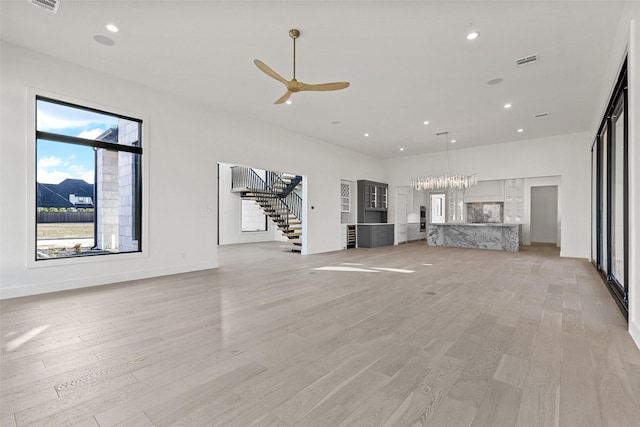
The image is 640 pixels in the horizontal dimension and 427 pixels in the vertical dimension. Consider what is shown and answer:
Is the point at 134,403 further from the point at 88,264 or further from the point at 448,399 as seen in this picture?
the point at 88,264

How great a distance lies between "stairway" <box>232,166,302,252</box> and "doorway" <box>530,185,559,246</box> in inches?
392

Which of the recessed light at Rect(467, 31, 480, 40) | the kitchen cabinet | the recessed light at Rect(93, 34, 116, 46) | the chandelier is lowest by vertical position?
the kitchen cabinet

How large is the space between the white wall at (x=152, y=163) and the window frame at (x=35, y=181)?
0.8 inches

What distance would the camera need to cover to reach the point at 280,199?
424 inches

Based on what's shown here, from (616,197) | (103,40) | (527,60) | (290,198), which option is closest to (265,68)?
(103,40)

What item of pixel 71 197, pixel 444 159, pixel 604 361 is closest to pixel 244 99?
pixel 71 197

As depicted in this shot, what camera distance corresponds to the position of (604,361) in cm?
228

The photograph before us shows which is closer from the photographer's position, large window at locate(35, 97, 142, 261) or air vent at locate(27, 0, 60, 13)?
air vent at locate(27, 0, 60, 13)

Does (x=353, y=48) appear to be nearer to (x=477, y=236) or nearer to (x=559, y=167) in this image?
(x=559, y=167)

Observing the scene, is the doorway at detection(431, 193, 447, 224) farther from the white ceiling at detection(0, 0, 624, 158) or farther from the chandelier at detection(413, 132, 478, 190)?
the white ceiling at detection(0, 0, 624, 158)

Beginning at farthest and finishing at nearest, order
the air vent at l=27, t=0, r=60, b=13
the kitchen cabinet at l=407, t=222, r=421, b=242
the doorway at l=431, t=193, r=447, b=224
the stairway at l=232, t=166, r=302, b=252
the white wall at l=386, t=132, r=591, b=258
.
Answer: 1. the doorway at l=431, t=193, r=447, b=224
2. the kitchen cabinet at l=407, t=222, r=421, b=242
3. the stairway at l=232, t=166, r=302, b=252
4. the white wall at l=386, t=132, r=591, b=258
5. the air vent at l=27, t=0, r=60, b=13

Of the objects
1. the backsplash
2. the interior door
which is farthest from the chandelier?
the backsplash

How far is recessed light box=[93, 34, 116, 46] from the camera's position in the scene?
12.5ft

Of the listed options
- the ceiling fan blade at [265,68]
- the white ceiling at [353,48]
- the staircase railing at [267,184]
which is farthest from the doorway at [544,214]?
the ceiling fan blade at [265,68]
